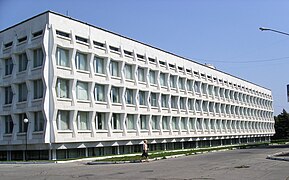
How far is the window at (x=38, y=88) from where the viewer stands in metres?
36.1

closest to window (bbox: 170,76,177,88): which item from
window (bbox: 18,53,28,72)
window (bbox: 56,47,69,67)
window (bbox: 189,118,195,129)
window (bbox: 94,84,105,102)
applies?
window (bbox: 189,118,195,129)

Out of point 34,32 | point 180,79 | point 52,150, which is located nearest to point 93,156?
point 52,150

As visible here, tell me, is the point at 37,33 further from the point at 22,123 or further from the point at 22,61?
the point at 22,123

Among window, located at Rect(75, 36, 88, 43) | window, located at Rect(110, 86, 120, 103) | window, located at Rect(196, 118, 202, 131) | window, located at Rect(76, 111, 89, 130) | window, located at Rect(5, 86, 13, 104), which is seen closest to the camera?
window, located at Rect(76, 111, 89, 130)

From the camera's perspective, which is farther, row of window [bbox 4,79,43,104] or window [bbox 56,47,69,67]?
window [bbox 56,47,69,67]

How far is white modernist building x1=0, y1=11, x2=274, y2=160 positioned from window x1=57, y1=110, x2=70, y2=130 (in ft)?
0.31

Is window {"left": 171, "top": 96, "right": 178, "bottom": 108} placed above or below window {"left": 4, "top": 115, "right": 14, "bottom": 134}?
above

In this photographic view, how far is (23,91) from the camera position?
38094 millimetres

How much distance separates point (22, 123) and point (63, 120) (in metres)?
4.62

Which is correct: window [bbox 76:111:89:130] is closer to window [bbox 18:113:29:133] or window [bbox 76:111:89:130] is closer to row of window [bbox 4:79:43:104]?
row of window [bbox 4:79:43:104]

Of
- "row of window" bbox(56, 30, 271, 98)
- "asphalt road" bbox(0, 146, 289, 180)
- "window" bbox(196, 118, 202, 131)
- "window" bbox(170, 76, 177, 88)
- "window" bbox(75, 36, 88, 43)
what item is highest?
"window" bbox(75, 36, 88, 43)

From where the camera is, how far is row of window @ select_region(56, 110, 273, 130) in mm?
36656

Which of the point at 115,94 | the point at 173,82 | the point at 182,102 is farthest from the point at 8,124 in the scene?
the point at 182,102

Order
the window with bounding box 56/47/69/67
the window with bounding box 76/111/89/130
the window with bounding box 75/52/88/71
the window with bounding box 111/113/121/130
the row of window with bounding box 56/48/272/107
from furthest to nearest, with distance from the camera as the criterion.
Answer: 1. the window with bounding box 111/113/121/130
2. the row of window with bounding box 56/48/272/107
3. the window with bounding box 75/52/88/71
4. the window with bounding box 76/111/89/130
5. the window with bounding box 56/47/69/67
